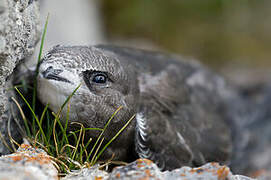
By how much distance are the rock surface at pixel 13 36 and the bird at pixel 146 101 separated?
0.58 feet

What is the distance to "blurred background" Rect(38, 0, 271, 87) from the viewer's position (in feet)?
24.8

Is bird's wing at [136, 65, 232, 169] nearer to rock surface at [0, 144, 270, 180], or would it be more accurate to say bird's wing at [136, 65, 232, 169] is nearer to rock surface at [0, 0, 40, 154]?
rock surface at [0, 144, 270, 180]

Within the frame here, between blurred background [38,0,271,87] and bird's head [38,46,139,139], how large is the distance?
516 centimetres

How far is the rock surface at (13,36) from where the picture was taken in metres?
1.88

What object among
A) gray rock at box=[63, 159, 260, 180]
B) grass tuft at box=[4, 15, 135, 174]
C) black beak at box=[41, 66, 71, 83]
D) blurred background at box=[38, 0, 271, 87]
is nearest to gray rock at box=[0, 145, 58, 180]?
grass tuft at box=[4, 15, 135, 174]

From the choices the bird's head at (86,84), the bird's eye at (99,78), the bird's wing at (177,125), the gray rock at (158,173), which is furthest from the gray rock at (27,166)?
the bird's wing at (177,125)

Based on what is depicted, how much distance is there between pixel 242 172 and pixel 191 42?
4490 millimetres

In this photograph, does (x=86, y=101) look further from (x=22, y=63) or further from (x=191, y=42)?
(x=191, y=42)

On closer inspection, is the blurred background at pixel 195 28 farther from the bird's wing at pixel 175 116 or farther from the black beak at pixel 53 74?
the black beak at pixel 53 74

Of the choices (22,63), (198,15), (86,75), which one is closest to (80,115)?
(86,75)

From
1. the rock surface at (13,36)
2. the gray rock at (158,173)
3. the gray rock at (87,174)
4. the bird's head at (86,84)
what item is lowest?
the gray rock at (87,174)

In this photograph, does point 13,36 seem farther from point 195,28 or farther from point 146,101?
point 195,28

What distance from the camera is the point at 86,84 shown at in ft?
7.39

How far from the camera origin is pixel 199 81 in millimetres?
3756
